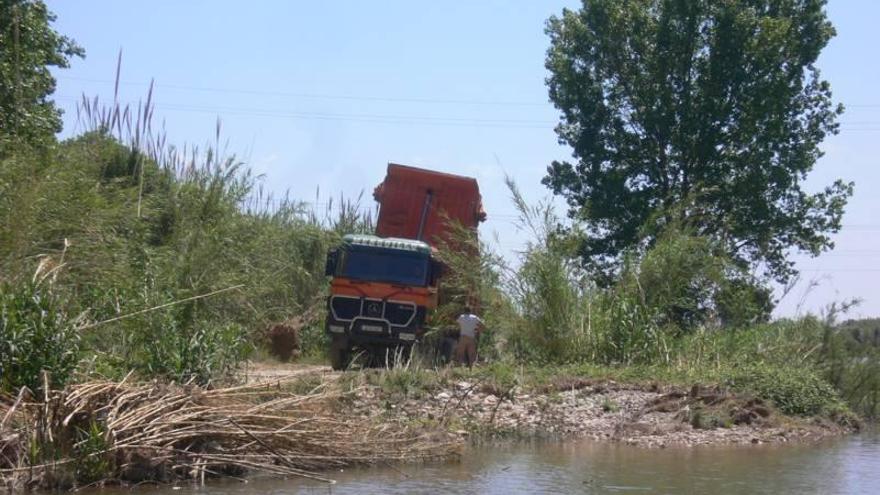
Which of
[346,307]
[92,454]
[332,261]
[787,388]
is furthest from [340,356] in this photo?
[92,454]

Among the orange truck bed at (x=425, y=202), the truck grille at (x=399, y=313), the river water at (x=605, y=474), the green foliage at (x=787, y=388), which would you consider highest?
the orange truck bed at (x=425, y=202)

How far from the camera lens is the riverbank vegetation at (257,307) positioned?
12.4m

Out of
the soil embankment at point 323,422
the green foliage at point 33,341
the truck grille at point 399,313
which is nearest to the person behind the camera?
the soil embankment at point 323,422

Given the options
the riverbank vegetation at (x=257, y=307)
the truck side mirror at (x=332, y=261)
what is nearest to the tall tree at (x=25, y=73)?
the riverbank vegetation at (x=257, y=307)

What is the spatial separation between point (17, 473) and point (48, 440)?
0.43 m

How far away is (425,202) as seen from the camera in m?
26.6

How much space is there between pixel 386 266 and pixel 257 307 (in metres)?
2.89

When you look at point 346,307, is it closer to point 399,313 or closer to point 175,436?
point 399,313

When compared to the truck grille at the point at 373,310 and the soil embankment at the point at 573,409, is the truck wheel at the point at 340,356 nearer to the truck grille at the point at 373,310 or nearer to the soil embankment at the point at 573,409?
the truck grille at the point at 373,310

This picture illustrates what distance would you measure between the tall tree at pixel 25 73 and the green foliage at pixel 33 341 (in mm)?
7703

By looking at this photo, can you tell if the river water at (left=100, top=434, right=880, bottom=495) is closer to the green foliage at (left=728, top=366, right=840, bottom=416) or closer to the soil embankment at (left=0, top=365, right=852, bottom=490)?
the soil embankment at (left=0, top=365, right=852, bottom=490)

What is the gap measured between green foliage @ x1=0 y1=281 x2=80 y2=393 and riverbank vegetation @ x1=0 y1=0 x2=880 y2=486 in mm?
17

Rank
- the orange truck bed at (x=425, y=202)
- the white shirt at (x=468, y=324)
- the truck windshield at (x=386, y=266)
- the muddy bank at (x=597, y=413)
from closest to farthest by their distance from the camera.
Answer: the muddy bank at (x=597, y=413) → the white shirt at (x=468, y=324) → the truck windshield at (x=386, y=266) → the orange truck bed at (x=425, y=202)

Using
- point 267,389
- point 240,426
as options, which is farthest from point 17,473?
point 267,389
